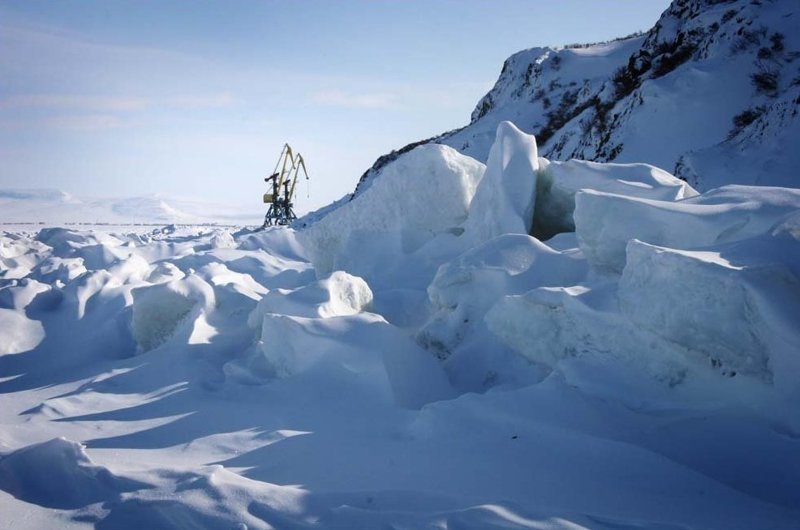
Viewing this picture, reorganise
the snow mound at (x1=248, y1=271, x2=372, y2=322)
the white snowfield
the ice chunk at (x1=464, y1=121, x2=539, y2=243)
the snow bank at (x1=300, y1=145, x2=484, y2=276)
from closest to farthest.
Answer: the white snowfield
the snow mound at (x1=248, y1=271, x2=372, y2=322)
the ice chunk at (x1=464, y1=121, x2=539, y2=243)
the snow bank at (x1=300, y1=145, x2=484, y2=276)

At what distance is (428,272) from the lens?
6.88 m

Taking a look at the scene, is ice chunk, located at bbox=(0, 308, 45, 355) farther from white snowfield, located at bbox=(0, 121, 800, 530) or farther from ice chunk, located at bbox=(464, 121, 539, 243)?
ice chunk, located at bbox=(464, 121, 539, 243)

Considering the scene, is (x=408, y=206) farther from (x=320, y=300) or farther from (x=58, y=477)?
(x=58, y=477)

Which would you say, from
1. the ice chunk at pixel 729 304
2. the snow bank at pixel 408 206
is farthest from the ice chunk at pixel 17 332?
the ice chunk at pixel 729 304

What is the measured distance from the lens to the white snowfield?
93.7 inches

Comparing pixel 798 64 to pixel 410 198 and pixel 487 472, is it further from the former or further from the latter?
pixel 487 472

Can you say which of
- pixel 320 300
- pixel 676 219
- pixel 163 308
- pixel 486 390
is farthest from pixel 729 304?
pixel 163 308

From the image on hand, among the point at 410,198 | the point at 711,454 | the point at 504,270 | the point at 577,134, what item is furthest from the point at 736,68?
the point at 711,454

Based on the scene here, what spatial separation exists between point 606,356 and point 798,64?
28.7 ft

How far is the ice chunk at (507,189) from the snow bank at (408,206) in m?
0.78

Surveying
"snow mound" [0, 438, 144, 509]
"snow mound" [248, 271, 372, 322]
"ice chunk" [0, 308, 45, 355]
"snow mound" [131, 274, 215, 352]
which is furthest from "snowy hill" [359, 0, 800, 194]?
"ice chunk" [0, 308, 45, 355]

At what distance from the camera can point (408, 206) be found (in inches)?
301

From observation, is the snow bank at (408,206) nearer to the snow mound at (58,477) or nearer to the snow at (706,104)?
the snow at (706,104)

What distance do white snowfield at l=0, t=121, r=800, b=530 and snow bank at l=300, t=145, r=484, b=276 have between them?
1005 millimetres
